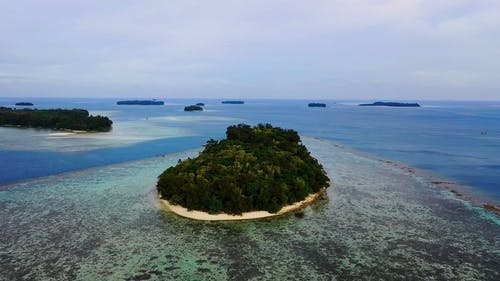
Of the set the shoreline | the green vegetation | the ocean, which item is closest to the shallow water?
the ocean

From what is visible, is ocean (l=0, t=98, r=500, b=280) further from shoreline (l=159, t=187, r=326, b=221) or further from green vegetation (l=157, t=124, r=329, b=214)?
green vegetation (l=157, t=124, r=329, b=214)

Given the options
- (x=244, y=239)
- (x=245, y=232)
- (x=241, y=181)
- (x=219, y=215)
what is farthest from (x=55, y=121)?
(x=244, y=239)

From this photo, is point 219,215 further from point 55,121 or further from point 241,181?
point 55,121

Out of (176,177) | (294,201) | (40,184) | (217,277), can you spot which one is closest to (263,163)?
(294,201)

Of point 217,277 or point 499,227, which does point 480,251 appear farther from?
point 217,277

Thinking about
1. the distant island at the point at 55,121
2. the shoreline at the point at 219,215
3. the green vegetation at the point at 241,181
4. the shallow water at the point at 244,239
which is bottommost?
the shallow water at the point at 244,239

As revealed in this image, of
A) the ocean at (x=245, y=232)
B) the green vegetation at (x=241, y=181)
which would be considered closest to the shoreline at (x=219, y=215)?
the green vegetation at (x=241, y=181)

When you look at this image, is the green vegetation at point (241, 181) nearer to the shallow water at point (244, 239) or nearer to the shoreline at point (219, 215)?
the shoreline at point (219, 215)
